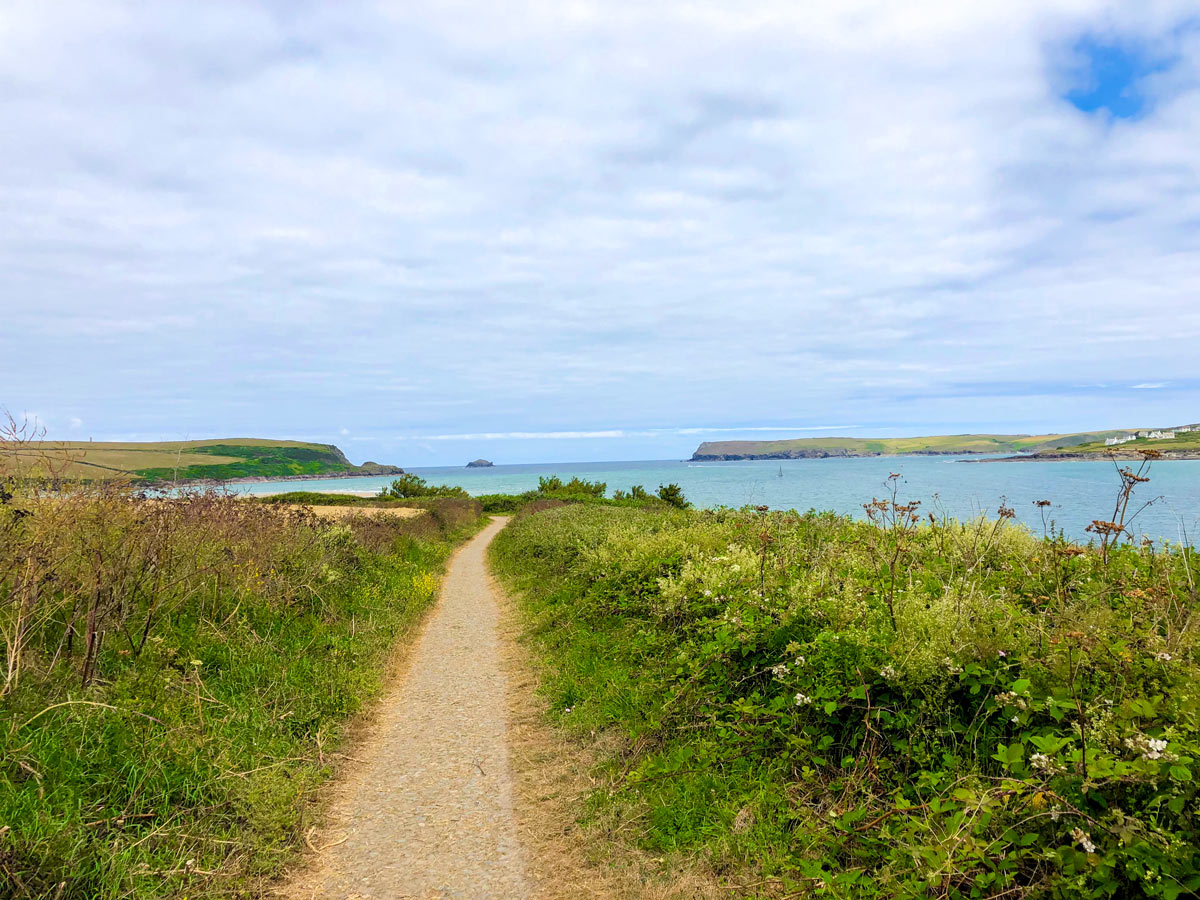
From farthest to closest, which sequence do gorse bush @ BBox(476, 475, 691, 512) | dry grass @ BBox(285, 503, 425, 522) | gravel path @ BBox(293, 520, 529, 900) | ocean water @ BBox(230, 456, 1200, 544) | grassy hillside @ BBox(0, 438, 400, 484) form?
gorse bush @ BBox(476, 475, 691, 512) < dry grass @ BBox(285, 503, 425, 522) < ocean water @ BBox(230, 456, 1200, 544) < grassy hillside @ BBox(0, 438, 400, 484) < gravel path @ BBox(293, 520, 529, 900)

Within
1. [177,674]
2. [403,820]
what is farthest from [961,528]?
[177,674]

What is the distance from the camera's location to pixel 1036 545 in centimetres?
877

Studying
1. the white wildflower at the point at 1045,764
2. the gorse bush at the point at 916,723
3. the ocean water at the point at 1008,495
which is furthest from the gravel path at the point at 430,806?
the ocean water at the point at 1008,495

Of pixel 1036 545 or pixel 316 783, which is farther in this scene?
pixel 1036 545

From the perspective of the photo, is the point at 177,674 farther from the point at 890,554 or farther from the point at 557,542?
the point at 557,542

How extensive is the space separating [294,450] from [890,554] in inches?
6190

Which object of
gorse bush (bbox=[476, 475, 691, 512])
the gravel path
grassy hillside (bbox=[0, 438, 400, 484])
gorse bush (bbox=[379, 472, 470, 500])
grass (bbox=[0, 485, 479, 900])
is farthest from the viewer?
gorse bush (bbox=[379, 472, 470, 500])

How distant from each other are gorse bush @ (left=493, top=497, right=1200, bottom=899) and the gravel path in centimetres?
95

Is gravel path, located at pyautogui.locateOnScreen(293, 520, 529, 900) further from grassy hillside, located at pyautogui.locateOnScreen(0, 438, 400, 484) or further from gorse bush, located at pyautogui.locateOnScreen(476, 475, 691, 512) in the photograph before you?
gorse bush, located at pyautogui.locateOnScreen(476, 475, 691, 512)

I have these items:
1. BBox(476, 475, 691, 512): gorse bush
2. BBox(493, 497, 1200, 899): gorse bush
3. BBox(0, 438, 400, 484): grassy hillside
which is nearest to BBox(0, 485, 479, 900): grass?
BBox(0, 438, 400, 484): grassy hillside

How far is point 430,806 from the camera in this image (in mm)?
5473

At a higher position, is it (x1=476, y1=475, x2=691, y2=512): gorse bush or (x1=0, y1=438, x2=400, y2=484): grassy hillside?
(x1=0, y1=438, x2=400, y2=484): grassy hillside

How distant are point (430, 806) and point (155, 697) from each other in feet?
8.24

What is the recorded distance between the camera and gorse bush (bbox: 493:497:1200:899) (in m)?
3.26
